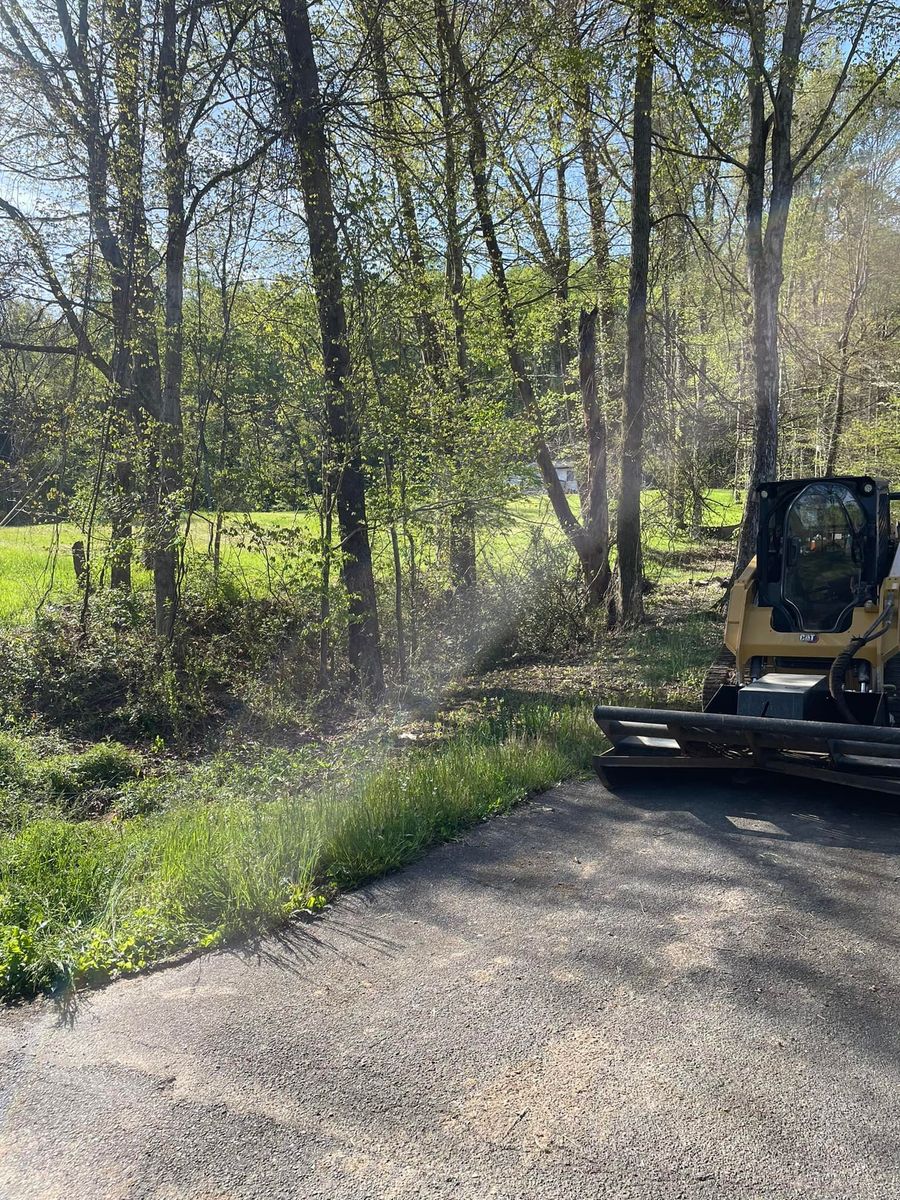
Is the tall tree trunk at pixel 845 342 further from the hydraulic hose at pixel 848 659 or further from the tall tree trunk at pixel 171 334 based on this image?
the hydraulic hose at pixel 848 659

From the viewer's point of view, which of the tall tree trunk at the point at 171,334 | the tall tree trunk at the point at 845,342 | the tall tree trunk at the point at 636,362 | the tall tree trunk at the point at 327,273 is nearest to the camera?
the tall tree trunk at the point at 327,273

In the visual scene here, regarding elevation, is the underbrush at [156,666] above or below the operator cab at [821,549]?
below

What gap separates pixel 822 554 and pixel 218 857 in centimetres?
540

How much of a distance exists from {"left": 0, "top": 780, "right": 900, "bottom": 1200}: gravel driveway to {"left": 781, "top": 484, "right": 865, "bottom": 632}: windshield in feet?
8.51

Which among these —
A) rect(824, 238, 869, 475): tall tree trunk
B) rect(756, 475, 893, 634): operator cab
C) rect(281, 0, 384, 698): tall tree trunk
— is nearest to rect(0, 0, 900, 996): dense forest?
rect(281, 0, 384, 698): tall tree trunk

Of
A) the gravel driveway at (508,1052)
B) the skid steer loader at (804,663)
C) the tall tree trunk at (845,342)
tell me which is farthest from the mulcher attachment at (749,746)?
the tall tree trunk at (845,342)

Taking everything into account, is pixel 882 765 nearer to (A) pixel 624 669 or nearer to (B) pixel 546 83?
(A) pixel 624 669

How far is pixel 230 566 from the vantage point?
13367mm

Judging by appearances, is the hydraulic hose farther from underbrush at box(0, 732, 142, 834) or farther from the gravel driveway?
underbrush at box(0, 732, 142, 834)

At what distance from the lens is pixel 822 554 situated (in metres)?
7.61

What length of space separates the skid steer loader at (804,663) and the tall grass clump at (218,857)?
1.14 meters

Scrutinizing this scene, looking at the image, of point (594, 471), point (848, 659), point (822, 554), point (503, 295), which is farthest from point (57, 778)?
point (594, 471)

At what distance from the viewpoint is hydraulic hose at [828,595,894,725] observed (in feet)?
21.3

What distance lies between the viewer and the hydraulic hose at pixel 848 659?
6488 millimetres
